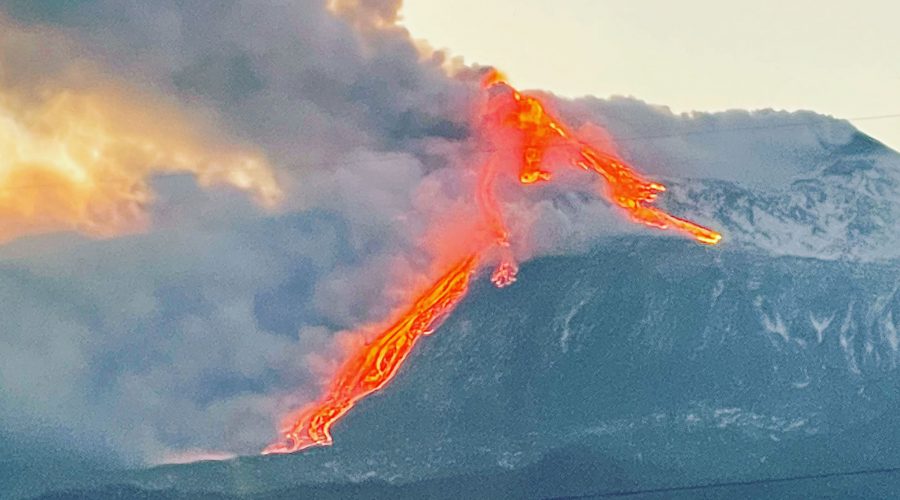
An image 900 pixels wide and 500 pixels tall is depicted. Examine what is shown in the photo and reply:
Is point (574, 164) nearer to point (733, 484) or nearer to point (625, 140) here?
point (625, 140)

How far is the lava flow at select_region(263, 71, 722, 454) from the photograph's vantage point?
7.19 m

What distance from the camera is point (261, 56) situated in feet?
24.4

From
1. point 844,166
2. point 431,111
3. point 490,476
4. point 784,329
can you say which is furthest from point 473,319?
point 844,166

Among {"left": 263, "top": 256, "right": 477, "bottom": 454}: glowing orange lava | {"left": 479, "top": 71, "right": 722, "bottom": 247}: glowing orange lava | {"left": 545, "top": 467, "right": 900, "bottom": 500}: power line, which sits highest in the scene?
{"left": 479, "top": 71, "right": 722, "bottom": 247}: glowing orange lava

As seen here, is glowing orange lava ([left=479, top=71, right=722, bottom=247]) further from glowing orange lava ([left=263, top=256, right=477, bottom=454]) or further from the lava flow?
glowing orange lava ([left=263, top=256, right=477, bottom=454])

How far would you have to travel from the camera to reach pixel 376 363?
7.31 meters

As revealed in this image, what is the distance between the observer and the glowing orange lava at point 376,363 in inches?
279

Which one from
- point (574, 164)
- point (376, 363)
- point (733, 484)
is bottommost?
point (733, 484)

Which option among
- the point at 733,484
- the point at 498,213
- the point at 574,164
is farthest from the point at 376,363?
the point at 733,484

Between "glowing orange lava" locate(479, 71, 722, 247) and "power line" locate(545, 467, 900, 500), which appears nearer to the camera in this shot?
"power line" locate(545, 467, 900, 500)

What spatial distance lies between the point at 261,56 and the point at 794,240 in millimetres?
4604

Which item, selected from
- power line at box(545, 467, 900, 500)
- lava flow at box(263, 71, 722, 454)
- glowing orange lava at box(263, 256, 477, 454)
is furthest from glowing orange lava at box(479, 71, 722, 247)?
power line at box(545, 467, 900, 500)

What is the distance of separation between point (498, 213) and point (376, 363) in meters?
1.50

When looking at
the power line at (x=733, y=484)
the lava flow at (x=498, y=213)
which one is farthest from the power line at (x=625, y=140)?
the power line at (x=733, y=484)
